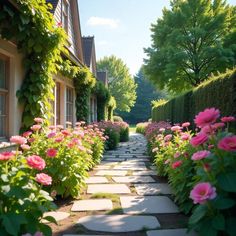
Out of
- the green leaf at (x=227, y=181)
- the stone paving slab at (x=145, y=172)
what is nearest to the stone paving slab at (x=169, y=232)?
the green leaf at (x=227, y=181)

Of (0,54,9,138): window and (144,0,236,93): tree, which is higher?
(144,0,236,93): tree

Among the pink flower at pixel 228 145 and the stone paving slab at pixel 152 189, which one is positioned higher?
the pink flower at pixel 228 145

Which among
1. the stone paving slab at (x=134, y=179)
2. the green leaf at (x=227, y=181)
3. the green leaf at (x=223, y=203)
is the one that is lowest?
the stone paving slab at (x=134, y=179)

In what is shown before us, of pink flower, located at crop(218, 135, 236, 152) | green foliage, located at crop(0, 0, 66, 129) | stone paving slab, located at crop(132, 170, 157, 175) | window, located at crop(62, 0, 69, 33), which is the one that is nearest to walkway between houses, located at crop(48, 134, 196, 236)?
stone paving slab, located at crop(132, 170, 157, 175)

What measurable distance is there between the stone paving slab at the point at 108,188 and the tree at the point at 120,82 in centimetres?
4004

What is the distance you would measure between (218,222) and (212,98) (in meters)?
5.01

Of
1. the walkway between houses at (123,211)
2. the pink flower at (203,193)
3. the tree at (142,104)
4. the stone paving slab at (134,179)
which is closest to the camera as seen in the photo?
the pink flower at (203,193)

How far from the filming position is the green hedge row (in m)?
5.63

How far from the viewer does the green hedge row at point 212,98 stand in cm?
563

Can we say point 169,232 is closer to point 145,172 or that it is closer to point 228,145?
point 228,145

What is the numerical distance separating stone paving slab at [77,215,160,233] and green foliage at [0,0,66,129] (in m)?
2.65

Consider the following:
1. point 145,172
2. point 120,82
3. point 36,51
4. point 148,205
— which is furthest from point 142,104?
point 148,205

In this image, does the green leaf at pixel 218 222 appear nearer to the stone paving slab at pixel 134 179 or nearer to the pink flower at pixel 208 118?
the pink flower at pixel 208 118

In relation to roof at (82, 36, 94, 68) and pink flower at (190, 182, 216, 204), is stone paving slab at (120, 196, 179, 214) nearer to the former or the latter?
pink flower at (190, 182, 216, 204)
